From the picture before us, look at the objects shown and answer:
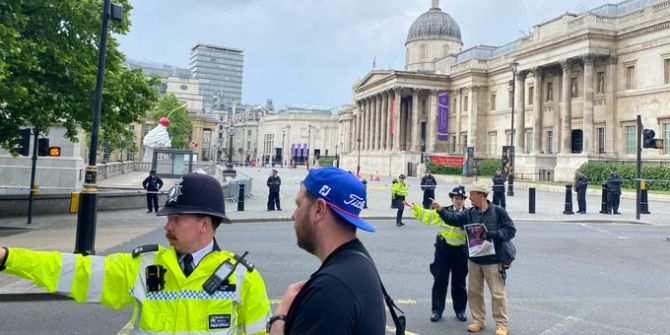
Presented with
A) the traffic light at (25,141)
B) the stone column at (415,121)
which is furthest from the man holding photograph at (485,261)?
the stone column at (415,121)

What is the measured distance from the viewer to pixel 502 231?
5789 millimetres

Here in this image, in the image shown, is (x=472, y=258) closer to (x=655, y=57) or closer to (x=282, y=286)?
(x=282, y=286)

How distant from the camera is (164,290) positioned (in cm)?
243

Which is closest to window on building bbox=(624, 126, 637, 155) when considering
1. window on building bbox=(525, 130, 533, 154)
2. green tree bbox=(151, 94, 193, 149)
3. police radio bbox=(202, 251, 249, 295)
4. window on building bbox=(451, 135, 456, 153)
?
window on building bbox=(525, 130, 533, 154)

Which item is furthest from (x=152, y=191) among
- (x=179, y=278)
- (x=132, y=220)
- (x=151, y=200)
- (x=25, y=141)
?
(x=179, y=278)

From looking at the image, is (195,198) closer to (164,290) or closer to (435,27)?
(164,290)

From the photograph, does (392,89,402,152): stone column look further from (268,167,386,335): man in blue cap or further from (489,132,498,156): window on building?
(268,167,386,335): man in blue cap

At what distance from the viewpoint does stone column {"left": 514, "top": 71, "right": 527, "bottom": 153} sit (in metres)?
49.8

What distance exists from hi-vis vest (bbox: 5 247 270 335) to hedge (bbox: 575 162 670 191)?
31.5 m

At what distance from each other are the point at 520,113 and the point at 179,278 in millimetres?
53110

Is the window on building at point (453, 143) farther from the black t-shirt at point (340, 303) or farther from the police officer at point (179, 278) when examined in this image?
the black t-shirt at point (340, 303)

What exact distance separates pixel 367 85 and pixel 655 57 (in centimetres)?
4030

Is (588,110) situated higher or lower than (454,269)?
higher

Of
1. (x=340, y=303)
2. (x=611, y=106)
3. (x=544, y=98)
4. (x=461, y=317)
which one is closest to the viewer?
(x=340, y=303)
